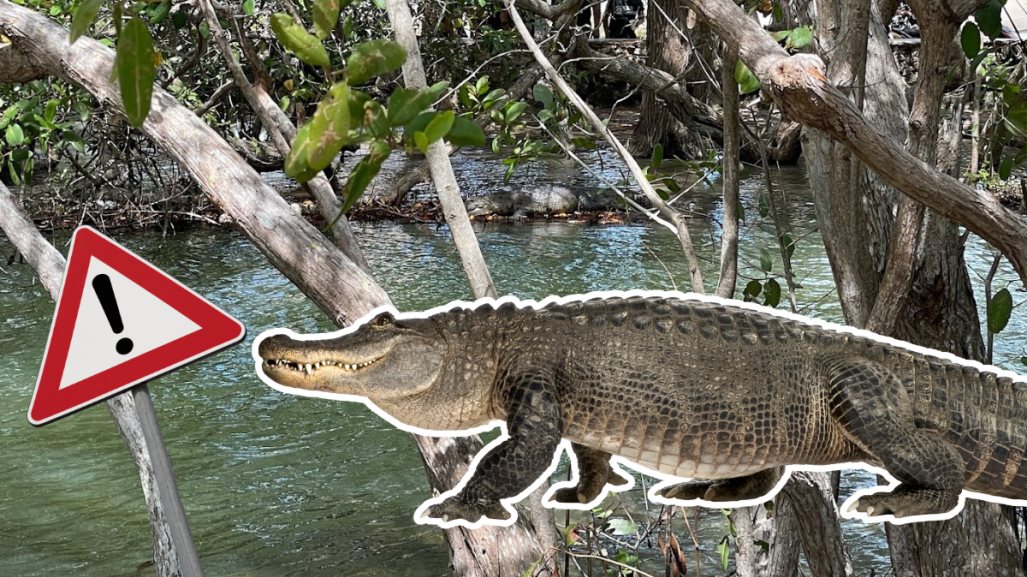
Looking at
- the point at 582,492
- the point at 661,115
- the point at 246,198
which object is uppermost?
the point at 246,198

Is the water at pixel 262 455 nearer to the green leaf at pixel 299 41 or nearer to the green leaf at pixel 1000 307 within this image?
the green leaf at pixel 1000 307

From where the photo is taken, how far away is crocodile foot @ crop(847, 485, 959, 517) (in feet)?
5.80

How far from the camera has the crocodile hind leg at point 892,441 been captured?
5.82 ft

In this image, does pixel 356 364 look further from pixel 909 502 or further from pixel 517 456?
pixel 909 502

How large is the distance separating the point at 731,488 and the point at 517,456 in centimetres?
51

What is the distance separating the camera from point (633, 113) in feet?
70.3

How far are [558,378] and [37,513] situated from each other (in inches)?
220

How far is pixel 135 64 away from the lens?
1.32 meters

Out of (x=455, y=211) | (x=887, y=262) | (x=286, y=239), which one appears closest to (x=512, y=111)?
(x=455, y=211)

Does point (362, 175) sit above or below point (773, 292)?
above

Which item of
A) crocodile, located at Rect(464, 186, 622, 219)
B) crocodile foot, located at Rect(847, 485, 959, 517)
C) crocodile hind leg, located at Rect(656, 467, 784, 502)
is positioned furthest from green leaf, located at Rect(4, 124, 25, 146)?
crocodile, located at Rect(464, 186, 622, 219)

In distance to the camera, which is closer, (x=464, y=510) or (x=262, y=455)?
(x=464, y=510)

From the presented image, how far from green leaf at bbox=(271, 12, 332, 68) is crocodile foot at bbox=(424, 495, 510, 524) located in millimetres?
680

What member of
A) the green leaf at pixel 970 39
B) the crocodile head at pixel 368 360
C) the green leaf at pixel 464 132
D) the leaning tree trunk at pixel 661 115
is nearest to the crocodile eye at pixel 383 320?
the crocodile head at pixel 368 360
